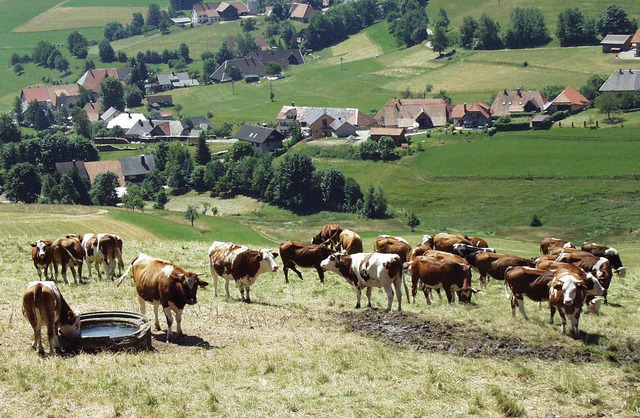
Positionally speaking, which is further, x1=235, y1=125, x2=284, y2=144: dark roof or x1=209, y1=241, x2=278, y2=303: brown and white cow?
x1=235, y1=125, x2=284, y2=144: dark roof

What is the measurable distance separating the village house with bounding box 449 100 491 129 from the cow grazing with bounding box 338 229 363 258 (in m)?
95.7

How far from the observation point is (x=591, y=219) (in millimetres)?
78688

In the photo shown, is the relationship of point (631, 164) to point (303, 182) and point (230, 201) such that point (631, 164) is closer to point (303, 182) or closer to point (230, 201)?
point (303, 182)

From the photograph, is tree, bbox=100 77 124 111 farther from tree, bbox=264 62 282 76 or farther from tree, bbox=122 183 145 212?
tree, bbox=122 183 145 212

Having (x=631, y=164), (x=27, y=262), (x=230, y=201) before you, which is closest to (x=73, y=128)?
(x=230, y=201)

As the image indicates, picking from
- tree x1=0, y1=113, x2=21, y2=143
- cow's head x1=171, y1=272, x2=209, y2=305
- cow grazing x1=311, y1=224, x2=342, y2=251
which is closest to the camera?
cow's head x1=171, y1=272, x2=209, y2=305

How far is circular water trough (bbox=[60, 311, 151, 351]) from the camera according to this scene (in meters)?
21.4

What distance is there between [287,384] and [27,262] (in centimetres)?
2013

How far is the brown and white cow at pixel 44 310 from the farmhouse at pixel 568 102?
366 feet

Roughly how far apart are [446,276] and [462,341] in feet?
15.9

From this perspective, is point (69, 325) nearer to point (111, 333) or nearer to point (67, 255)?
point (111, 333)

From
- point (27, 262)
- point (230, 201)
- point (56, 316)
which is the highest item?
point (56, 316)

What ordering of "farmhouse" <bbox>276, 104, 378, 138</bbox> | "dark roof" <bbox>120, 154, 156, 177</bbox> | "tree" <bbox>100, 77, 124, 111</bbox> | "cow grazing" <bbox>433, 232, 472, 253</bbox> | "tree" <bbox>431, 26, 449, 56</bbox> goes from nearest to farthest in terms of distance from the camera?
1. "cow grazing" <bbox>433, 232, 472, 253</bbox>
2. "dark roof" <bbox>120, 154, 156, 177</bbox>
3. "farmhouse" <bbox>276, 104, 378, 138</bbox>
4. "tree" <bbox>431, 26, 449, 56</bbox>
5. "tree" <bbox>100, 77, 124, 111</bbox>

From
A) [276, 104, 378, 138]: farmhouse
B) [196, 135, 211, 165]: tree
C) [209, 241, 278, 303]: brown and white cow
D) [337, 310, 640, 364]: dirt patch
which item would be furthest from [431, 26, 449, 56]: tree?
[337, 310, 640, 364]: dirt patch
